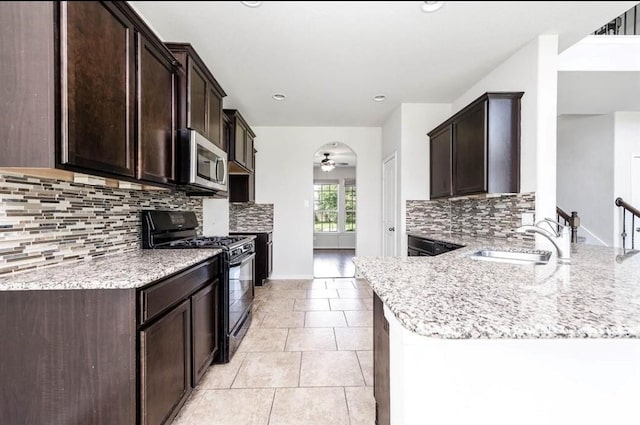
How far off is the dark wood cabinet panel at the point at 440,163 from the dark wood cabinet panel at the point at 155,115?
8.85 ft

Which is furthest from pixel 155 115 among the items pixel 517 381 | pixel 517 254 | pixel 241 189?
pixel 241 189

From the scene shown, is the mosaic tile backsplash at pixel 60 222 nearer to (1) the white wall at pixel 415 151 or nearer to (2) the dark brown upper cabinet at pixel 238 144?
(2) the dark brown upper cabinet at pixel 238 144

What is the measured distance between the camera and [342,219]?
29.9 feet

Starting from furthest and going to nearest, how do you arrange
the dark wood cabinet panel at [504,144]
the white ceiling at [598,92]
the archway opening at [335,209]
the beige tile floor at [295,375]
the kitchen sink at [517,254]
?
the archway opening at [335,209]
the white ceiling at [598,92]
the dark wood cabinet panel at [504,144]
the kitchen sink at [517,254]
the beige tile floor at [295,375]

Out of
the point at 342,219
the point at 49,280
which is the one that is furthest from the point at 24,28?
the point at 342,219

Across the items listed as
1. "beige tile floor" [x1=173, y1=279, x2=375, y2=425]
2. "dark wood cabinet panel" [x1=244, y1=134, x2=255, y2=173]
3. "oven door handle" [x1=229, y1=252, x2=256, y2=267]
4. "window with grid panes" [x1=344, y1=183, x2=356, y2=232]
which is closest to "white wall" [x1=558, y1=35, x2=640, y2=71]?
"beige tile floor" [x1=173, y1=279, x2=375, y2=425]

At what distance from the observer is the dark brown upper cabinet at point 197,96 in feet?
6.44

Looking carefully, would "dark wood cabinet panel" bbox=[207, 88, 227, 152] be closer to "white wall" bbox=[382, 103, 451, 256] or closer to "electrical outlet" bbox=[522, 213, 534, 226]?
"white wall" bbox=[382, 103, 451, 256]

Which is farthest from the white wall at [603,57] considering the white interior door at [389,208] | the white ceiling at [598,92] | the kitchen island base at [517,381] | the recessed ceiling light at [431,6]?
the recessed ceiling light at [431,6]

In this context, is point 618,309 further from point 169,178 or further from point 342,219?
point 342,219

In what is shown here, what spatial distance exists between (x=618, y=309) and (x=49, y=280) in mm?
1840

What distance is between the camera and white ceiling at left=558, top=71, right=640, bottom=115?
9.05ft

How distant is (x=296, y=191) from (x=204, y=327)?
10.7 feet

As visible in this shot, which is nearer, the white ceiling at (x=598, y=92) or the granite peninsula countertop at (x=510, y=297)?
the granite peninsula countertop at (x=510, y=297)
